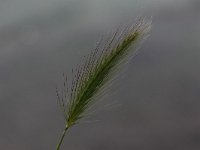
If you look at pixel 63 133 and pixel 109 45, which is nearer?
pixel 109 45

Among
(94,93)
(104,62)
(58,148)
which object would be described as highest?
(104,62)

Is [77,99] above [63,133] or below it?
above

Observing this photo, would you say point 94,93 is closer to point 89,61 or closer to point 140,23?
point 89,61

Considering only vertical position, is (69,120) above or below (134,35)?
below

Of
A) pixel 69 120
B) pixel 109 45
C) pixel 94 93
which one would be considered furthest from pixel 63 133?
pixel 109 45

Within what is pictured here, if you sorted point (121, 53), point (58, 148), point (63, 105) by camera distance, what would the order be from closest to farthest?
1. point (121, 53)
2. point (58, 148)
3. point (63, 105)

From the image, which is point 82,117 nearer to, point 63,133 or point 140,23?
point 63,133

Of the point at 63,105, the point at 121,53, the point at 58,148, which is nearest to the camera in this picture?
the point at 121,53

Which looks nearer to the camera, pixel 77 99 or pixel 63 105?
pixel 77 99

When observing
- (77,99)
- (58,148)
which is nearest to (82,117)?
(77,99)
